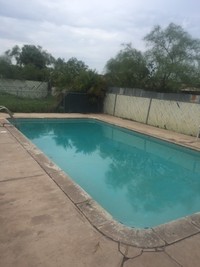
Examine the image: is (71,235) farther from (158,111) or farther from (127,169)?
(158,111)

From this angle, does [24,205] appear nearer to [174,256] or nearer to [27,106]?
[174,256]

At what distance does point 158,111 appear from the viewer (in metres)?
12.2

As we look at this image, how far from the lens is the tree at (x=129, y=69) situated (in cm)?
1548

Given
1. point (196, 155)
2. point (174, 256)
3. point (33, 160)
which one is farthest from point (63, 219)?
point (196, 155)

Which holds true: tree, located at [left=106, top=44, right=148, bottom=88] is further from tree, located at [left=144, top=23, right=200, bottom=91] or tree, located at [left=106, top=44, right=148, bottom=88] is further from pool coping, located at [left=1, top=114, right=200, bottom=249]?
pool coping, located at [left=1, top=114, right=200, bottom=249]

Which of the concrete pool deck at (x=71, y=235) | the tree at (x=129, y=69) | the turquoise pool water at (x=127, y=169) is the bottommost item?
the turquoise pool water at (x=127, y=169)

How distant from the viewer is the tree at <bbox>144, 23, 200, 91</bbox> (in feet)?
47.1

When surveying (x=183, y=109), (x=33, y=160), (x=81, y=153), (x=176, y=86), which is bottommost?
(x=81, y=153)

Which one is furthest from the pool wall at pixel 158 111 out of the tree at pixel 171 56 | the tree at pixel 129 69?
the tree at pixel 171 56

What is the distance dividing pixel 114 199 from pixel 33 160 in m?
1.98

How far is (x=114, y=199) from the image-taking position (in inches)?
207

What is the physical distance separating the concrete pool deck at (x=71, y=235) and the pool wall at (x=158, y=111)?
7.48m

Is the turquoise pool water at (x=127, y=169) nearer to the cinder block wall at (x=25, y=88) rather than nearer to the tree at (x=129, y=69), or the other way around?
the tree at (x=129, y=69)

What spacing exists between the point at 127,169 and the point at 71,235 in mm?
4431
